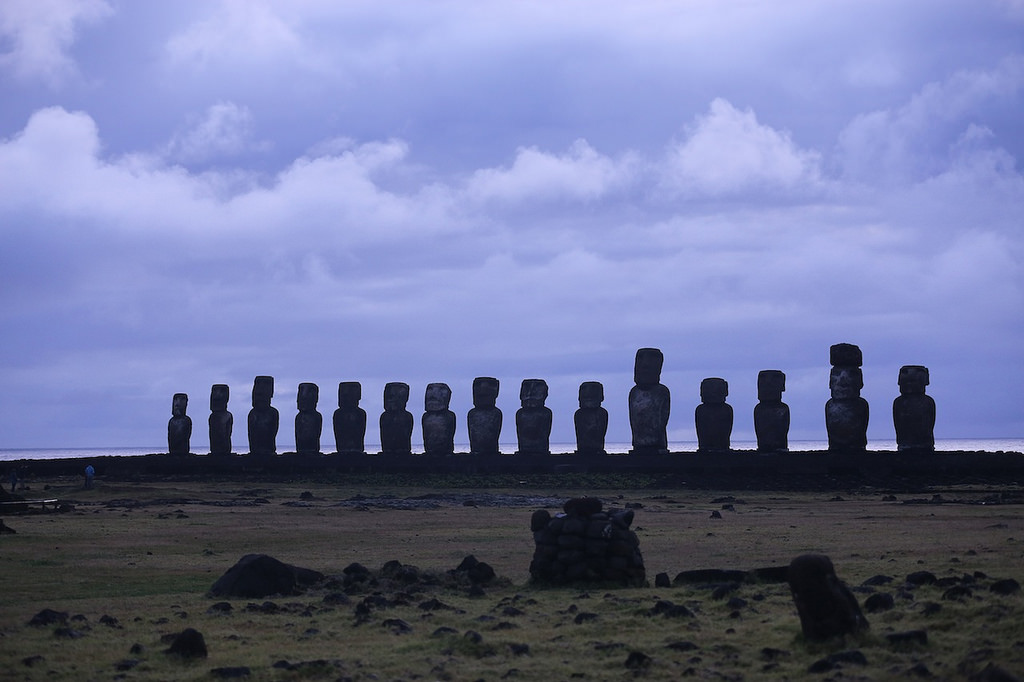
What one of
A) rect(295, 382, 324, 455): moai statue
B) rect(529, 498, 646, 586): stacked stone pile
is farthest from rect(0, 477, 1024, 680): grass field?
rect(295, 382, 324, 455): moai statue

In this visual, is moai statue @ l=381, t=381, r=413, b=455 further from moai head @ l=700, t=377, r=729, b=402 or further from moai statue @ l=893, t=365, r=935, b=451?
moai statue @ l=893, t=365, r=935, b=451

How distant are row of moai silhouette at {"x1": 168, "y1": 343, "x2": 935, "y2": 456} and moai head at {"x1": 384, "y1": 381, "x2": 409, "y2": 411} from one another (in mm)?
30

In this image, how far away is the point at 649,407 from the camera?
113 ft

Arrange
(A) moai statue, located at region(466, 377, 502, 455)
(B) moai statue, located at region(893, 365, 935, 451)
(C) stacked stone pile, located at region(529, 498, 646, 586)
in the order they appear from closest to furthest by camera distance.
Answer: (C) stacked stone pile, located at region(529, 498, 646, 586) → (B) moai statue, located at region(893, 365, 935, 451) → (A) moai statue, located at region(466, 377, 502, 455)

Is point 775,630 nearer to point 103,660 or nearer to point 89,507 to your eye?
point 103,660

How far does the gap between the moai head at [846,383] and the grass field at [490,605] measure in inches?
379

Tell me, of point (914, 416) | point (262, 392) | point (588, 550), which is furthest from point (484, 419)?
point (588, 550)

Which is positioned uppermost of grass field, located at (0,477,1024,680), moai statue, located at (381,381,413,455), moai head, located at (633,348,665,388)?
moai head, located at (633,348,665,388)

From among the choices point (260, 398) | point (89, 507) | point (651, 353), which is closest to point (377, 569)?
point (89, 507)

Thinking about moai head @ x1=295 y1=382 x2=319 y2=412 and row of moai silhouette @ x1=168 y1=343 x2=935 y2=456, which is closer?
row of moai silhouette @ x1=168 y1=343 x2=935 y2=456

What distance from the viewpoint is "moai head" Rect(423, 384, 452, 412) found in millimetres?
38062

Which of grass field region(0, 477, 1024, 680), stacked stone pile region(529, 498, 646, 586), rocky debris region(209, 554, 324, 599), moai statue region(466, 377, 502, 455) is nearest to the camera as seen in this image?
grass field region(0, 477, 1024, 680)

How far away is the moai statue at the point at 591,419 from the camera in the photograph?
35.3 meters

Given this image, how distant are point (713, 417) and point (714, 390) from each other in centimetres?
77
